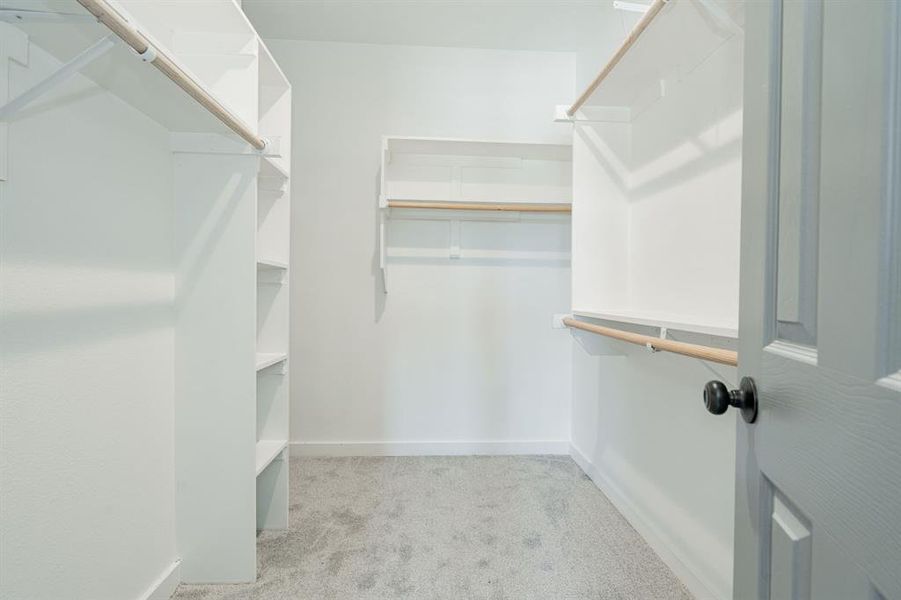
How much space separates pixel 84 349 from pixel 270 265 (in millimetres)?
650

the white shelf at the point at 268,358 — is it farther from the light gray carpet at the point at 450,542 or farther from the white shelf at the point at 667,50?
the white shelf at the point at 667,50

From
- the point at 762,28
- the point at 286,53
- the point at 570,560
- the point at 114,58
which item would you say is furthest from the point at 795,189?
the point at 286,53

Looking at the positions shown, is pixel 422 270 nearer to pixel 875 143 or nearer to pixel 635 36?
pixel 635 36

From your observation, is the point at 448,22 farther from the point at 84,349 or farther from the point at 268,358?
the point at 84,349

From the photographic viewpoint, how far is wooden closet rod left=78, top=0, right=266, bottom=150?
0.74 meters

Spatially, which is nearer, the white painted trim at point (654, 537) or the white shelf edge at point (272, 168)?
the white painted trim at point (654, 537)

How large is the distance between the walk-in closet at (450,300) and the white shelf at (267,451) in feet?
0.09

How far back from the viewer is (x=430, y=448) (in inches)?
103

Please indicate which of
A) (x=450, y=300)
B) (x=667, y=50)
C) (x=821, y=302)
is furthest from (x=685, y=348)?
(x=450, y=300)

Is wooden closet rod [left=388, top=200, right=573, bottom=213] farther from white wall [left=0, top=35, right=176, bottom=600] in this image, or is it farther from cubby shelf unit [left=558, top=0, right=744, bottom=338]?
white wall [left=0, top=35, right=176, bottom=600]

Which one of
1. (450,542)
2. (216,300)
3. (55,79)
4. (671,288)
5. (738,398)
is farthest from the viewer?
(450,542)

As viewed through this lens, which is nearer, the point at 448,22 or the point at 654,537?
the point at 654,537

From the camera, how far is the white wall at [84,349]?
0.93 meters

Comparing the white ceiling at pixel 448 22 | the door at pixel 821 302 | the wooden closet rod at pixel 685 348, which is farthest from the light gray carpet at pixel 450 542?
the white ceiling at pixel 448 22
